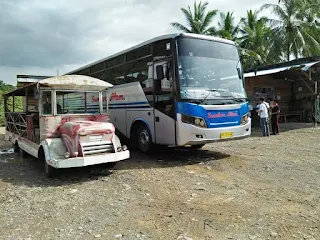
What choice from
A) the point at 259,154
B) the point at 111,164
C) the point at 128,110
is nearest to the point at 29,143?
the point at 111,164

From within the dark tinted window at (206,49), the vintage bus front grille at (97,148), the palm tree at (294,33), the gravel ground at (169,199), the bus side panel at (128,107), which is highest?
the palm tree at (294,33)

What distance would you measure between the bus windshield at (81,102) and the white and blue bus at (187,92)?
5.14 ft

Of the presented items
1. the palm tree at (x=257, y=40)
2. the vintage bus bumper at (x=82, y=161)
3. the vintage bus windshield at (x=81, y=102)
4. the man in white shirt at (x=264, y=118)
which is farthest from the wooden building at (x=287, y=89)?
the vintage bus bumper at (x=82, y=161)

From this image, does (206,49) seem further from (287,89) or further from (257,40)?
(257,40)

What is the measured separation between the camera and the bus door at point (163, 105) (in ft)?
25.4

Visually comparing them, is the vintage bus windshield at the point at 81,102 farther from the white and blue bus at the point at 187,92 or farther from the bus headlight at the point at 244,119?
the bus headlight at the point at 244,119

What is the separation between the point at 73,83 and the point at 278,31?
25.9 meters

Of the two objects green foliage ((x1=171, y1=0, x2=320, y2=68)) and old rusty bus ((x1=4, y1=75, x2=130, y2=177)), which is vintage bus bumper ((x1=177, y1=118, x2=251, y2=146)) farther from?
green foliage ((x1=171, y1=0, x2=320, y2=68))

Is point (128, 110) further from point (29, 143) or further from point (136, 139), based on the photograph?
point (29, 143)

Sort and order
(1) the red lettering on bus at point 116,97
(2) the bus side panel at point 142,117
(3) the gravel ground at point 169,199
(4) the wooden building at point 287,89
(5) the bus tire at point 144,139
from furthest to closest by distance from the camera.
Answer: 1. (4) the wooden building at point 287,89
2. (1) the red lettering on bus at point 116,97
3. (5) the bus tire at point 144,139
4. (2) the bus side panel at point 142,117
5. (3) the gravel ground at point 169,199

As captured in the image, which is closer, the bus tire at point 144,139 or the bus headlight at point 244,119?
the bus headlight at point 244,119

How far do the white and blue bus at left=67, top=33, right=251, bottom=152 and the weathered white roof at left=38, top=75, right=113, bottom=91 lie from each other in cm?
149

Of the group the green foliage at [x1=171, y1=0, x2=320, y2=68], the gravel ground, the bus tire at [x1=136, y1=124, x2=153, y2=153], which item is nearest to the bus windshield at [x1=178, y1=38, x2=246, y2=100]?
the gravel ground

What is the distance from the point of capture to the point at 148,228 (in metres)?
4.09
